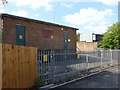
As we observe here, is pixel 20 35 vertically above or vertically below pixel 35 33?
below

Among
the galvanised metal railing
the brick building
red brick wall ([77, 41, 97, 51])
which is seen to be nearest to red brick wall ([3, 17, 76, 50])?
the brick building

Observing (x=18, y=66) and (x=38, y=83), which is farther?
(x=38, y=83)

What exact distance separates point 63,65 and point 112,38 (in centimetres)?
3348

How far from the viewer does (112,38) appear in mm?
46125

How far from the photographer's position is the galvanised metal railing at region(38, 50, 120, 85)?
39.5 feet

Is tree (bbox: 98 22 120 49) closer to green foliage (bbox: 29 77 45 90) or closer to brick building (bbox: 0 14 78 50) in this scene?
brick building (bbox: 0 14 78 50)

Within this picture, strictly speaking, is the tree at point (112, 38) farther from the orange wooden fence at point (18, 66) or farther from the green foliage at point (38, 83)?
the orange wooden fence at point (18, 66)

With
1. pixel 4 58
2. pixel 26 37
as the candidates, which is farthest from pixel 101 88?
pixel 26 37

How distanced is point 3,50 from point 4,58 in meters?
0.28

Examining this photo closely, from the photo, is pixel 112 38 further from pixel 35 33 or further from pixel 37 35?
pixel 35 33

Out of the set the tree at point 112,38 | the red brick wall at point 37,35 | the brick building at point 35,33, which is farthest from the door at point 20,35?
the tree at point 112,38

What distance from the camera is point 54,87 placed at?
11750mm

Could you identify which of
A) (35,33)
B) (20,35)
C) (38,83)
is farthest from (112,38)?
(38,83)

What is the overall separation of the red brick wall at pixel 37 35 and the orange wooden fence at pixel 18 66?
492 inches
